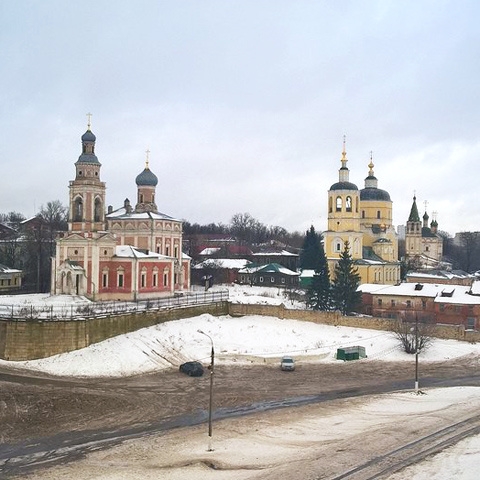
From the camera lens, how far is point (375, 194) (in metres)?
71.5

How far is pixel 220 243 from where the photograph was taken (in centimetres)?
10600

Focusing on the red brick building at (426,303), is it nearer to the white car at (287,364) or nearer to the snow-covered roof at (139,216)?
the white car at (287,364)

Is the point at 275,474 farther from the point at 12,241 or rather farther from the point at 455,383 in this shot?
the point at 12,241

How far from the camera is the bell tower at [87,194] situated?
4781 centimetres

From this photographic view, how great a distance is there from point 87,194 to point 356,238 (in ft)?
91.2

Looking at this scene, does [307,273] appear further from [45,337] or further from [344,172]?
[45,337]

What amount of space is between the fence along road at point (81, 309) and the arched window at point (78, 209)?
632 cm

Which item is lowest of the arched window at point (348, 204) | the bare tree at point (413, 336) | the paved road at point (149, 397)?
the paved road at point (149, 397)

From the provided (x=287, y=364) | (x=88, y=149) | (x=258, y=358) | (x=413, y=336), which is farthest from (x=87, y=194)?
(x=413, y=336)

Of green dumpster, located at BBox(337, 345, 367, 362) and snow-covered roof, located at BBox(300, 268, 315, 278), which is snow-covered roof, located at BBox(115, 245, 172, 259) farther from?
snow-covered roof, located at BBox(300, 268, 315, 278)

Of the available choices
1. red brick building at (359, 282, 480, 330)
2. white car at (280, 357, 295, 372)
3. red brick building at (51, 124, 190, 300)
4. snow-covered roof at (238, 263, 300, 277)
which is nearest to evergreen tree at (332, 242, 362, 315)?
red brick building at (359, 282, 480, 330)

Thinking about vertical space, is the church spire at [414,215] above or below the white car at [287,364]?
above

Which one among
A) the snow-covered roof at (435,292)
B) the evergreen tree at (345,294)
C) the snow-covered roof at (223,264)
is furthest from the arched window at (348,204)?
the snow-covered roof at (223,264)

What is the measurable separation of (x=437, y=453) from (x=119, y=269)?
29849 millimetres
